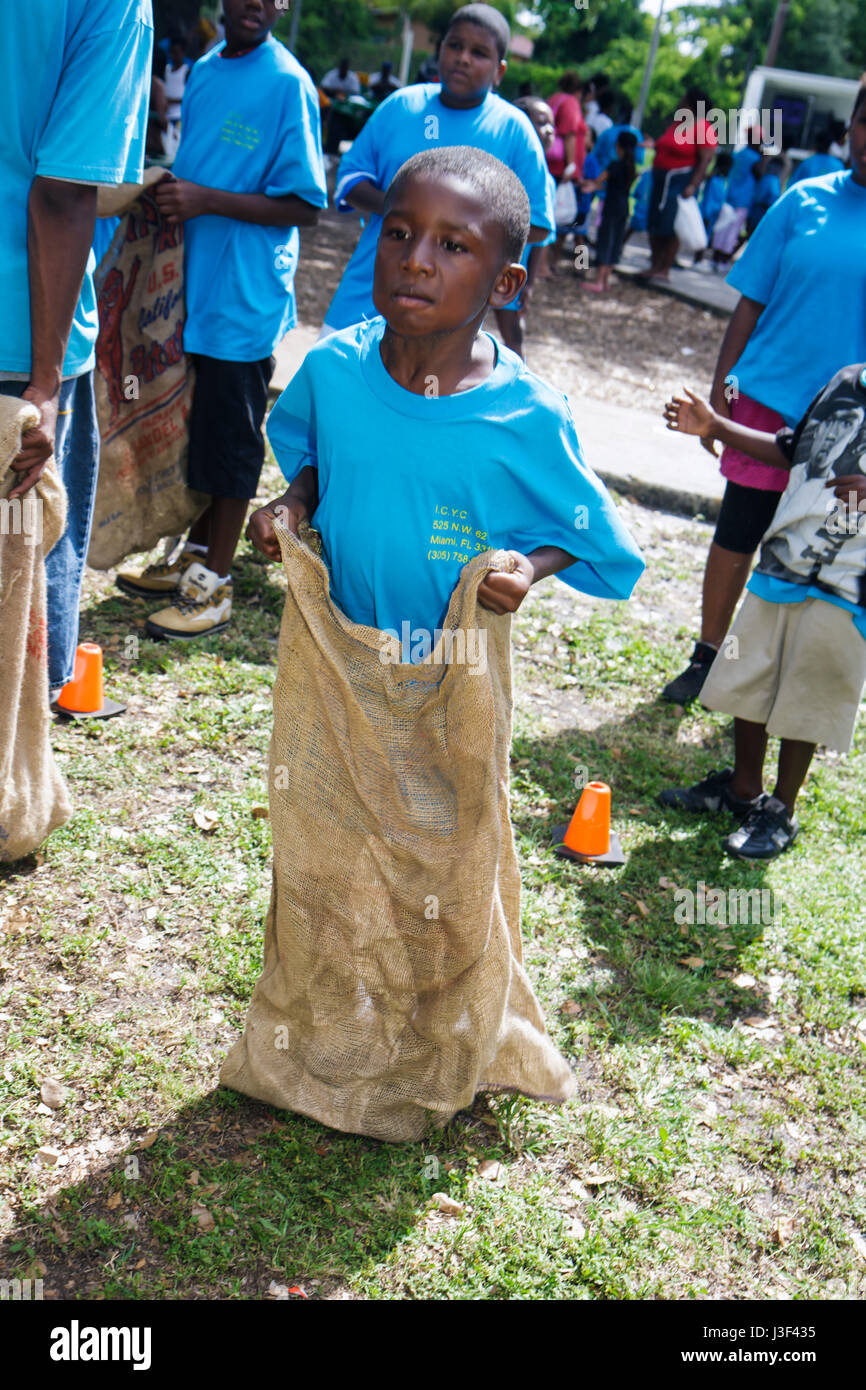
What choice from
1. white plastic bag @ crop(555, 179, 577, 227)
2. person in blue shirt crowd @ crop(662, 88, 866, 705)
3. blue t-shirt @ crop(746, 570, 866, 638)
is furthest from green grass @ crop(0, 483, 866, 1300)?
white plastic bag @ crop(555, 179, 577, 227)

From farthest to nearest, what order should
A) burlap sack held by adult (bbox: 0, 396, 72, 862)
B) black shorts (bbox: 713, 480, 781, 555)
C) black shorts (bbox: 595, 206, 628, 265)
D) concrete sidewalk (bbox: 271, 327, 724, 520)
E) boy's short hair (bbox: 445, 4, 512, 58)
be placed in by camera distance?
1. black shorts (bbox: 595, 206, 628, 265)
2. concrete sidewalk (bbox: 271, 327, 724, 520)
3. boy's short hair (bbox: 445, 4, 512, 58)
4. black shorts (bbox: 713, 480, 781, 555)
5. burlap sack held by adult (bbox: 0, 396, 72, 862)

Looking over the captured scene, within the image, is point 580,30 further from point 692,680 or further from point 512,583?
point 512,583

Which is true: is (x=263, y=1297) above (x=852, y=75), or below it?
below

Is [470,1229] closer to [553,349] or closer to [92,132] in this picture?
[92,132]

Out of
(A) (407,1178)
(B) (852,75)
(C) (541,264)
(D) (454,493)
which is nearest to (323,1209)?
(A) (407,1178)

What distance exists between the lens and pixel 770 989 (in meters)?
3.85

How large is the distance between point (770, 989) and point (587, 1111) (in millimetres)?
972

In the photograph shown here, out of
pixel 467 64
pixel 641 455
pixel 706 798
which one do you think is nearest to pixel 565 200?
pixel 641 455

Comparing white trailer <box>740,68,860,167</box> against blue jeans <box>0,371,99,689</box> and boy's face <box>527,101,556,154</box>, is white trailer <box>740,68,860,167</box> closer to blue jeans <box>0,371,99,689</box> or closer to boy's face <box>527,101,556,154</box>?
boy's face <box>527,101,556,154</box>

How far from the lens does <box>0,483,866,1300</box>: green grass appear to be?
2.65 meters

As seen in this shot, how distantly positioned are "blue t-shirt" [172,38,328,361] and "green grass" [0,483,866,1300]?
1.35 metres

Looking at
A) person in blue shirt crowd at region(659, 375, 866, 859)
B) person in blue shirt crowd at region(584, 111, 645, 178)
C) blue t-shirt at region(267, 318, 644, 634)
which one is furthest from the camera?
person in blue shirt crowd at region(584, 111, 645, 178)

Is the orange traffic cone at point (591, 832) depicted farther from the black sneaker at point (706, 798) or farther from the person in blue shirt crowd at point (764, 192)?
the person in blue shirt crowd at point (764, 192)

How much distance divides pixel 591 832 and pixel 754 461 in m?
1.70
